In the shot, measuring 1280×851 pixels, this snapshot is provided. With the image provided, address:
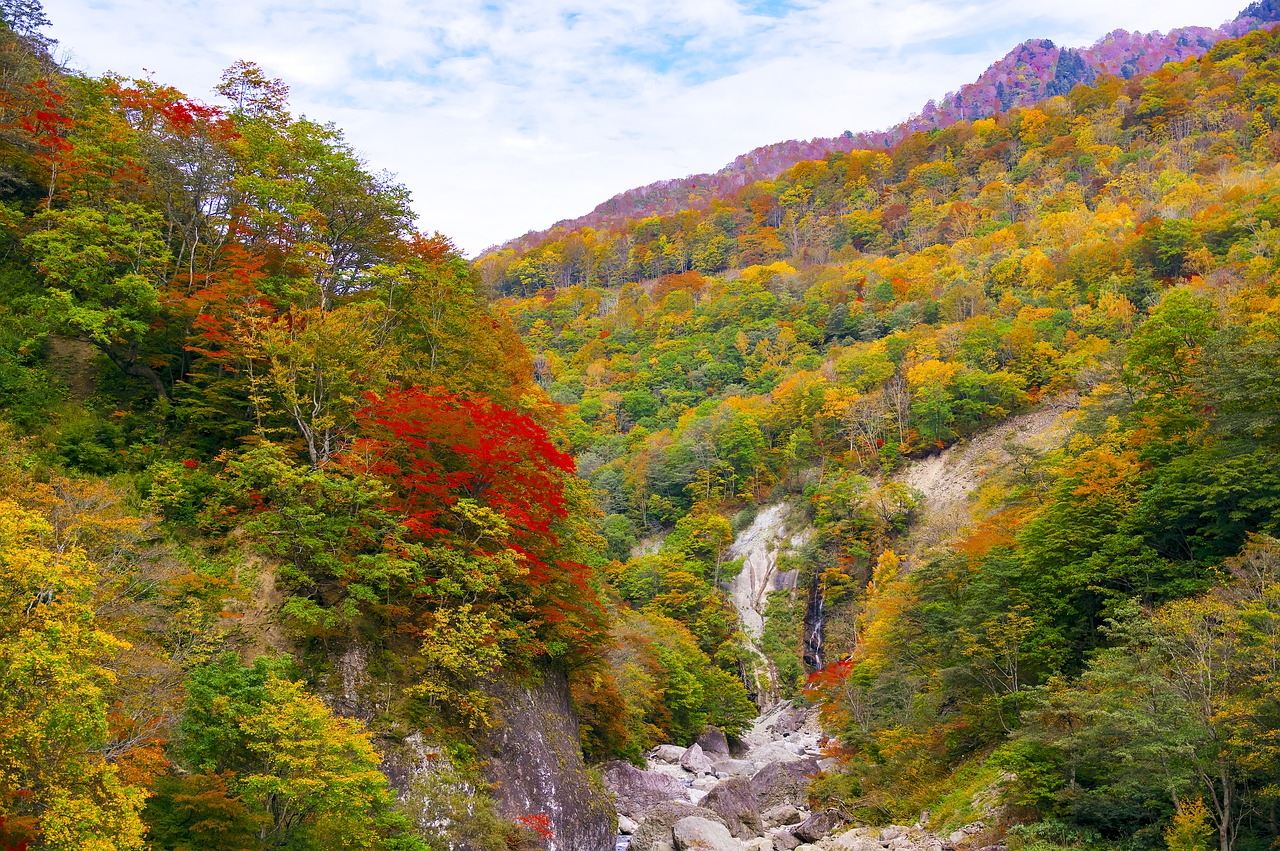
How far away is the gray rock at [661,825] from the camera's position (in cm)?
2098

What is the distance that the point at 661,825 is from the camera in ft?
72.2

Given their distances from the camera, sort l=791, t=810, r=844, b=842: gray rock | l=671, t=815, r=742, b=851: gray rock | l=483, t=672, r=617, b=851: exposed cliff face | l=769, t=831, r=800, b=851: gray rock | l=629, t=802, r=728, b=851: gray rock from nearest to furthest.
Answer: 1. l=483, t=672, r=617, b=851: exposed cliff face
2. l=671, t=815, r=742, b=851: gray rock
3. l=629, t=802, r=728, b=851: gray rock
4. l=769, t=831, r=800, b=851: gray rock
5. l=791, t=810, r=844, b=842: gray rock

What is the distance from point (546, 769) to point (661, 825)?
6154 millimetres

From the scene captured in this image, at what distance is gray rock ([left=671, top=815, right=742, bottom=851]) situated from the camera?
2033 cm

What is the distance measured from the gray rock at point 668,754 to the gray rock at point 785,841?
11.5 meters

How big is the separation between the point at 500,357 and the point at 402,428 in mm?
8171

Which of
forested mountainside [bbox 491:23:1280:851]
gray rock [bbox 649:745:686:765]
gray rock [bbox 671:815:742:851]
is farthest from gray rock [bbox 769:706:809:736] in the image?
gray rock [bbox 671:815:742:851]

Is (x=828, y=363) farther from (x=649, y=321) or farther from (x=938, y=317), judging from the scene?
(x=649, y=321)

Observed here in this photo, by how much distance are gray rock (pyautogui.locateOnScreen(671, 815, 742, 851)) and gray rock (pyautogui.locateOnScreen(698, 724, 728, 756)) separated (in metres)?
17.9

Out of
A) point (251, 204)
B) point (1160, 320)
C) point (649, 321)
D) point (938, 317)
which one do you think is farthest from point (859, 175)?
point (251, 204)

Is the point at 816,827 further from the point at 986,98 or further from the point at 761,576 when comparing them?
the point at 986,98

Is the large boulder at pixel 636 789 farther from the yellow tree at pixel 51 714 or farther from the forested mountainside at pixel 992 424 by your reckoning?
the yellow tree at pixel 51 714

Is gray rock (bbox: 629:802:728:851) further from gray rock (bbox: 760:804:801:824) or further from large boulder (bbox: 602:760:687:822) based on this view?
gray rock (bbox: 760:804:801:824)

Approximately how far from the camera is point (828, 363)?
64.9 m
